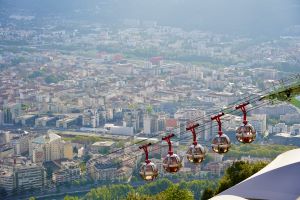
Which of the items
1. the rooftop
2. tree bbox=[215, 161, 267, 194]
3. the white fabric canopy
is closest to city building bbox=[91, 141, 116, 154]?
the rooftop

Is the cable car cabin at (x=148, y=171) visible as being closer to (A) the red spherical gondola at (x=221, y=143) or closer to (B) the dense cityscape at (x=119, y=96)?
(A) the red spherical gondola at (x=221, y=143)

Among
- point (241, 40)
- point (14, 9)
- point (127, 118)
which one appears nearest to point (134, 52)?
point (241, 40)

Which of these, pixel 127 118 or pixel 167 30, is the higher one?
pixel 167 30

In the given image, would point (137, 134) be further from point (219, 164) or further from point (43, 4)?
point (43, 4)

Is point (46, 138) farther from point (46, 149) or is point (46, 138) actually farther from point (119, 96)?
point (119, 96)

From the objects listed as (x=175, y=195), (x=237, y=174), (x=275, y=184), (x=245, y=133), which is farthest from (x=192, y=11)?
(x=275, y=184)
